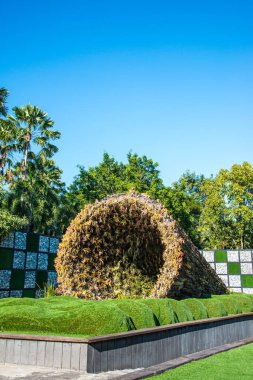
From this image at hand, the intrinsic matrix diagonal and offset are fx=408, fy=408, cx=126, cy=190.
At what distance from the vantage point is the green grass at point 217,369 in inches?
227

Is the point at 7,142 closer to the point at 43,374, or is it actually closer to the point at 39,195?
the point at 39,195

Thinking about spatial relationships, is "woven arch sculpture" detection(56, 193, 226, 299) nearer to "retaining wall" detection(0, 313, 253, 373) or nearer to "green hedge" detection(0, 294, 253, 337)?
"green hedge" detection(0, 294, 253, 337)

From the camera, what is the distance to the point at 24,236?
15.0 m

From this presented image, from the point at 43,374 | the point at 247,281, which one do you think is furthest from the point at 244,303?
the point at 247,281

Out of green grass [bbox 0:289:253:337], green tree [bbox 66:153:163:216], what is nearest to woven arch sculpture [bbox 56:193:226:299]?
green grass [bbox 0:289:253:337]

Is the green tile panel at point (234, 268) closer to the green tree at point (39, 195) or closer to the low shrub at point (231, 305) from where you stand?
the low shrub at point (231, 305)

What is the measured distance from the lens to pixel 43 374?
5.29 meters

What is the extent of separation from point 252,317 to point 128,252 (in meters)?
4.10

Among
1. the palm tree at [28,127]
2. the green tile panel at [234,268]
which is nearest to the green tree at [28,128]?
the palm tree at [28,127]

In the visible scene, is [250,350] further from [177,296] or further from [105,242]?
[105,242]

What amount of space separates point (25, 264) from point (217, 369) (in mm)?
9943

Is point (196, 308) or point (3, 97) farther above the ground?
point (3, 97)

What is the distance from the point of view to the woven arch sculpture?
9633 millimetres

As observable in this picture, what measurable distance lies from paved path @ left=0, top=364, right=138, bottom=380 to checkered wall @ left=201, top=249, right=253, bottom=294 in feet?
51.4
